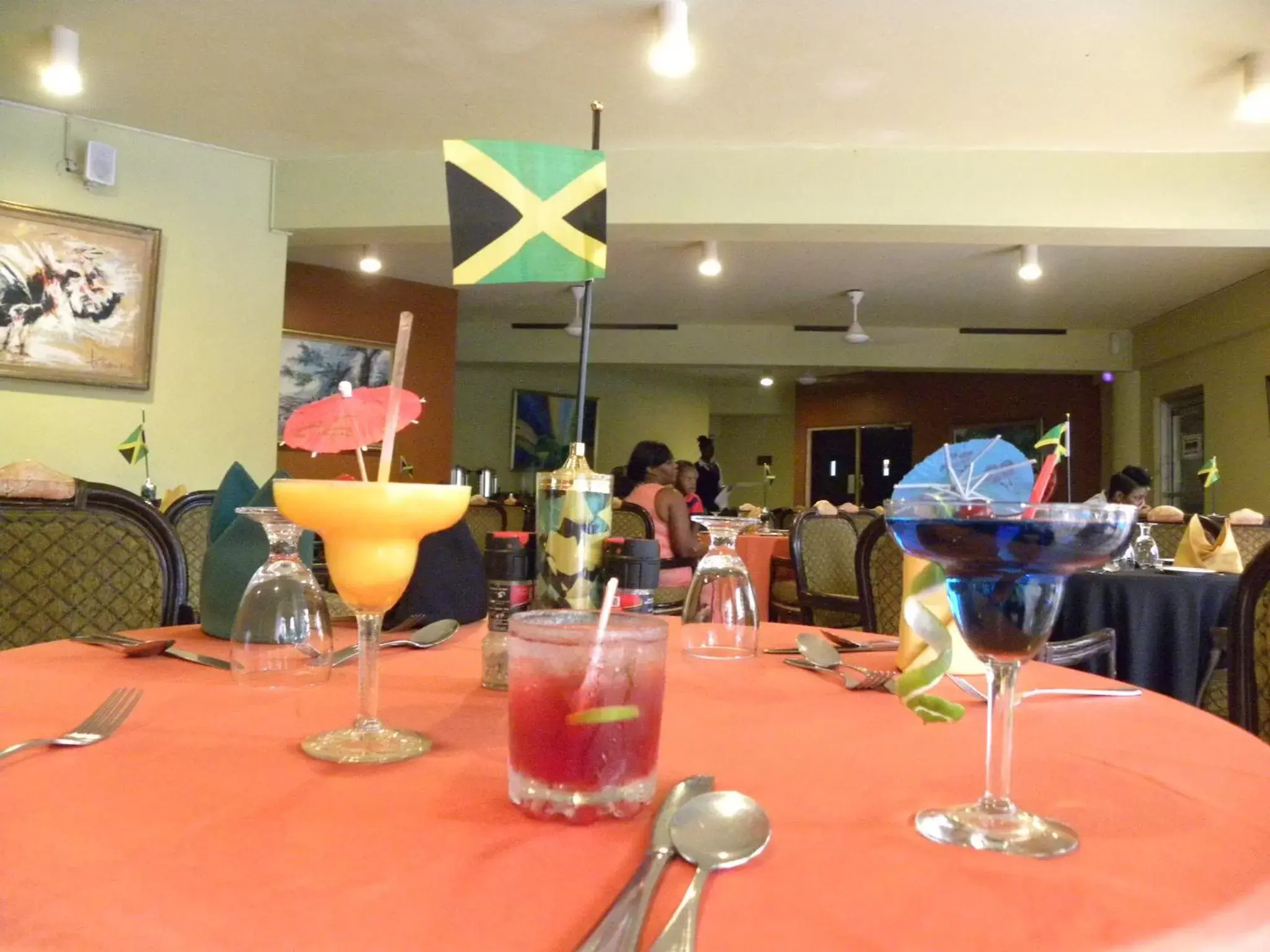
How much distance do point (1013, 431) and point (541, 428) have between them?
5683mm

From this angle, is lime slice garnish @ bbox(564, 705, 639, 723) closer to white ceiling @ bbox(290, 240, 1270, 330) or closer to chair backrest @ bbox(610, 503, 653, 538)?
chair backrest @ bbox(610, 503, 653, 538)

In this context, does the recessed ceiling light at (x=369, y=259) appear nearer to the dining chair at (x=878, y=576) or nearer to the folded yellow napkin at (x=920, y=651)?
the dining chair at (x=878, y=576)

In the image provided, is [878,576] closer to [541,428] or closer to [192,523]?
[192,523]

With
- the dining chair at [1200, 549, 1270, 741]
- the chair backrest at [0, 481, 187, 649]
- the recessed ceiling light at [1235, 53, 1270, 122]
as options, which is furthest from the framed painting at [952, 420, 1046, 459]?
the chair backrest at [0, 481, 187, 649]

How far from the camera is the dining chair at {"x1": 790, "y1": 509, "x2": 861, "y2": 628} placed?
140 inches

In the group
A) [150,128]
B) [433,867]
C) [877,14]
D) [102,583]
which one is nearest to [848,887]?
[433,867]

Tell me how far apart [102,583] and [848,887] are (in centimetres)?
150

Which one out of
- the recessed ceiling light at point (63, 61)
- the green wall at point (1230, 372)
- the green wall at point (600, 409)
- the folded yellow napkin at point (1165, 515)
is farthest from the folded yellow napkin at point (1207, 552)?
the green wall at point (600, 409)

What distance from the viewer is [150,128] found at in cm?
460

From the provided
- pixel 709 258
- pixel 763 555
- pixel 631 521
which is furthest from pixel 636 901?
pixel 709 258

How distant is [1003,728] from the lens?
541 mm

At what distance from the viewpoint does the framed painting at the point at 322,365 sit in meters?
6.45

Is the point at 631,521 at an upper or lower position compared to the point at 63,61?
lower

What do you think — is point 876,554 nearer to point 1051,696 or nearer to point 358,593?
point 1051,696
